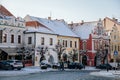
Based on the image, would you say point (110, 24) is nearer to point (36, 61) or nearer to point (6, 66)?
point (36, 61)

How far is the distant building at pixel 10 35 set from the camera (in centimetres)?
5602

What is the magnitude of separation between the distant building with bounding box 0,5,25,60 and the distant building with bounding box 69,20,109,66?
2014 centimetres

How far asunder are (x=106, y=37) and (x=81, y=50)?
358 inches

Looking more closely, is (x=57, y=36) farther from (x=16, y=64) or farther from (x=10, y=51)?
(x=16, y=64)

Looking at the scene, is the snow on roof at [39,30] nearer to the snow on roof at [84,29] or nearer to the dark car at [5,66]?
the snow on roof at [84,29]

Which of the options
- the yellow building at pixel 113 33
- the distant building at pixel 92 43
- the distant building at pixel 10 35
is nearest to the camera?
the distant building at pixel 10 35

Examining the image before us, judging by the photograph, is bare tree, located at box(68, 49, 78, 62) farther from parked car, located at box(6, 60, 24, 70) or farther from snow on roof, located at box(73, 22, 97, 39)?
parked car, located at box(6, 60, 24, 70)

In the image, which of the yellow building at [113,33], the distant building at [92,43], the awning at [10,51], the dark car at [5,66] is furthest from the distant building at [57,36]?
the dark car at [5,66]

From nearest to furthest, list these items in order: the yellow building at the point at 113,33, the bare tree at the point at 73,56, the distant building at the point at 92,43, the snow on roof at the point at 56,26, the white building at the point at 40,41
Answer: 1. the white building at the point at 40,41
2. the snow on roof at the point at 56,26
3. the bare tree at the point at 73,56
4. the distant building at the point at 92,43
5. the yellow building at the point at 113,33

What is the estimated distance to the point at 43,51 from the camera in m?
60.6

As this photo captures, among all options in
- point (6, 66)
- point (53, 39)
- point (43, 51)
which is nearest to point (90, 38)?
point (53, 39)

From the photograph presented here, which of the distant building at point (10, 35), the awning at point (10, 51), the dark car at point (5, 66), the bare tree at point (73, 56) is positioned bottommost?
the dark car at point (5, 66)

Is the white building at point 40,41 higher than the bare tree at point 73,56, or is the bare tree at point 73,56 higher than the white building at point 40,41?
the white building at point 40,41

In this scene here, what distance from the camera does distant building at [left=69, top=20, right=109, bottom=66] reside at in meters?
74.9
